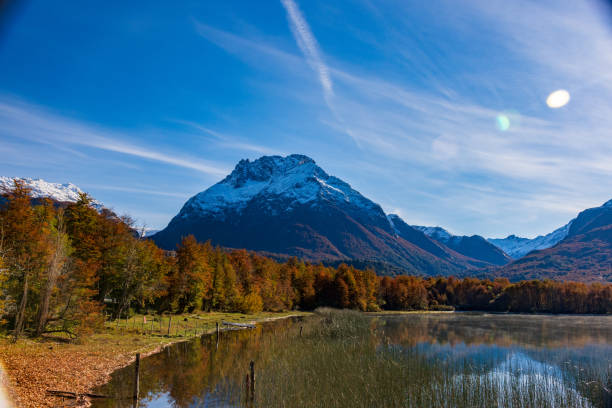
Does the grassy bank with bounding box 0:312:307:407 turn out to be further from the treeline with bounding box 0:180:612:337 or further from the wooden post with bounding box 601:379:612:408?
the wooden post with bounding box 601:379:612:408

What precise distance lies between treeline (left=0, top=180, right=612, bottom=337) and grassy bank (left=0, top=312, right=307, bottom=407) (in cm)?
219

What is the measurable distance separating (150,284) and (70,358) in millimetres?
27063

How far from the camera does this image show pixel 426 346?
1608 inches

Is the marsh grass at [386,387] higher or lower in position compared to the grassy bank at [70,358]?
higher

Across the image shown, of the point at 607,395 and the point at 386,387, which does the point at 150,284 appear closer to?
the point at 386,387

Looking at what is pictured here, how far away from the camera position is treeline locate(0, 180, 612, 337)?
32625 mm

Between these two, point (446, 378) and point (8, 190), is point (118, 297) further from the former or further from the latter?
point (446, 378)

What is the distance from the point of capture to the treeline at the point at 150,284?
3262 centimetres

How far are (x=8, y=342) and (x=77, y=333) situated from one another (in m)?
5.93

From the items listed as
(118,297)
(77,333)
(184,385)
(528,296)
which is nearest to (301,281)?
(118,297)

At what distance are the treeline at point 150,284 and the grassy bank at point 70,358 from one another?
2.19 metres

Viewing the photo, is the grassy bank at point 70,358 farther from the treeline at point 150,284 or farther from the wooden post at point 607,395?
the wooden post at point 607,395

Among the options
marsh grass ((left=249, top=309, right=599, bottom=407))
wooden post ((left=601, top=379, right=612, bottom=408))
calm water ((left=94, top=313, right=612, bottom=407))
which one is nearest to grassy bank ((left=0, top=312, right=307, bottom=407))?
calm water ((left=94, top=313, right=612, bottom=407))

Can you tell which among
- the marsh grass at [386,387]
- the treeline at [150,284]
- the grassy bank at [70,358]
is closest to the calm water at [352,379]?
the marsh grass at [386,387]
